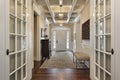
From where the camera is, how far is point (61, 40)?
14781 millimetres

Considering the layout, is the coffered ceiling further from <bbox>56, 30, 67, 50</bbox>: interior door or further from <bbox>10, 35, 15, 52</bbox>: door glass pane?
<bbox>56, 30, 67, 50</bbox>: interior door

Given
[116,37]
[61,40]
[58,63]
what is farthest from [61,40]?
[116,37]

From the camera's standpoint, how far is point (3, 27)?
2062 millimetres

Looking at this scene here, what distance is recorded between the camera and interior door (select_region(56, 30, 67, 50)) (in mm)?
14734

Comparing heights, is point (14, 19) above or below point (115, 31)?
above

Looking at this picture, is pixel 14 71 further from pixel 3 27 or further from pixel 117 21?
pixel 117 21

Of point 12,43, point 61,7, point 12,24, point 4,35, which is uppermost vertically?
point 61,7

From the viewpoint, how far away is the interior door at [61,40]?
14.7 meters

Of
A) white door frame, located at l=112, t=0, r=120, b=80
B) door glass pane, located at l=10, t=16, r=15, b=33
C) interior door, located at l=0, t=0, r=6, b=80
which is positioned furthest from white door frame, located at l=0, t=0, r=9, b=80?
white door frame, located at l=112, t=0, r=120, b=80

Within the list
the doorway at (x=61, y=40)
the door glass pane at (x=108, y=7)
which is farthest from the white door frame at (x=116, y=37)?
the doorway at (x=61, y=40)

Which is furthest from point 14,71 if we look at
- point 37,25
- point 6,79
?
point 37,25

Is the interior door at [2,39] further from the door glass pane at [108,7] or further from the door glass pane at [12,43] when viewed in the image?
the door glass pane at [108,7]

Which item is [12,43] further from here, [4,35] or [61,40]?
[61,40]

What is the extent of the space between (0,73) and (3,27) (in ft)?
2.05
